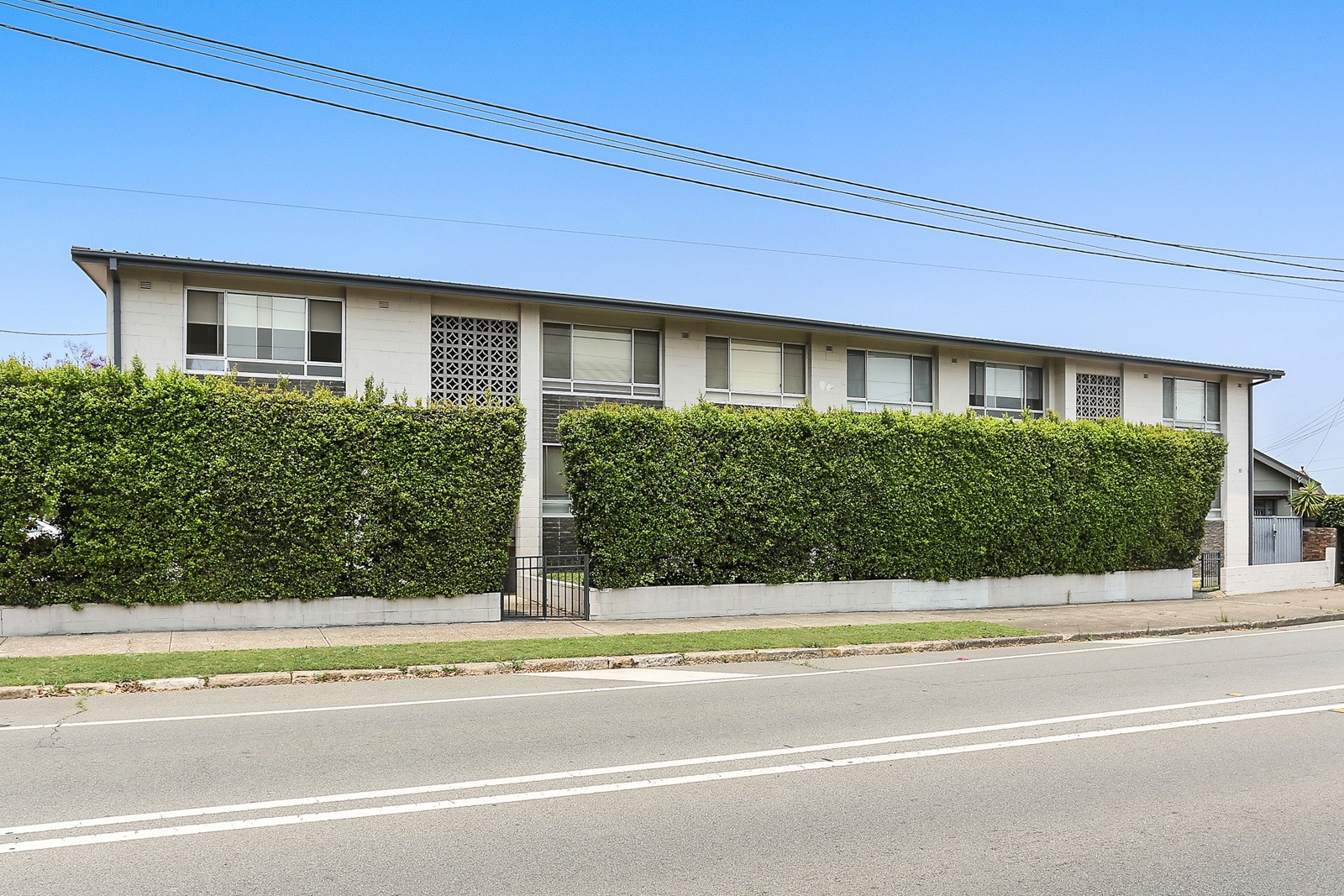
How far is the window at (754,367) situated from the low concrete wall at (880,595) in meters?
8.62

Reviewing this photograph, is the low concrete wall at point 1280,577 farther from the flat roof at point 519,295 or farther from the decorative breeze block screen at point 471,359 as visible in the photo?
the decorative breeze block screen at point 471,359

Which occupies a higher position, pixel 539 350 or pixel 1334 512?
pixel 539 350

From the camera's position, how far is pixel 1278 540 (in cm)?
Result: 2880

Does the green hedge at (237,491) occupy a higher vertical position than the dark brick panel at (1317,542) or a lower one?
higher

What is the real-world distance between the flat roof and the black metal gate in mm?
7259

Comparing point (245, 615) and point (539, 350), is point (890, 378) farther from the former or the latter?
point (245, 615)

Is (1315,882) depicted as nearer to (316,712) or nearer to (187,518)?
(316,712)

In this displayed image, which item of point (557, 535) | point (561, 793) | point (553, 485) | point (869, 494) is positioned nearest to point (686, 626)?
point (869, 494)

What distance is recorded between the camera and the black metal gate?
1667 cm

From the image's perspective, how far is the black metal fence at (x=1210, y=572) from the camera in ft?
80.6

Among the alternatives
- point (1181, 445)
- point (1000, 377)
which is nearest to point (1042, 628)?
point (1181, 445)

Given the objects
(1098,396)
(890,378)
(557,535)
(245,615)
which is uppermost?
(890,378)

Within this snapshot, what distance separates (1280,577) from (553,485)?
64.0 feet

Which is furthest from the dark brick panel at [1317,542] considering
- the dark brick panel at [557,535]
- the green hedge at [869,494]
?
the dark brick panel at [557,535]
